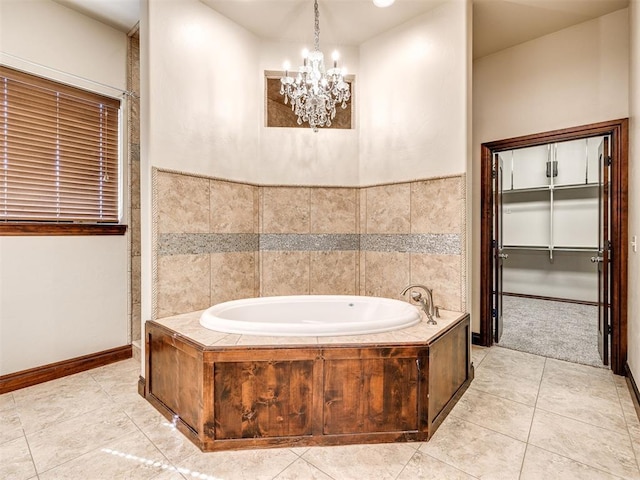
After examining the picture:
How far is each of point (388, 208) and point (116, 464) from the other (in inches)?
97.9

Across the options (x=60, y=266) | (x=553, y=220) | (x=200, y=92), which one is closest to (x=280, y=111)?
(x=200, y=92)

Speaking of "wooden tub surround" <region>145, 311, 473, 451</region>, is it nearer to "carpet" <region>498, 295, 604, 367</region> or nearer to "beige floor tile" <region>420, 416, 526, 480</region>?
"beige floor tile" <region>420, 416, 526, 480</region>

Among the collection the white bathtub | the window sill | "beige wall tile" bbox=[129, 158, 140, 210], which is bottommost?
the white bathtub

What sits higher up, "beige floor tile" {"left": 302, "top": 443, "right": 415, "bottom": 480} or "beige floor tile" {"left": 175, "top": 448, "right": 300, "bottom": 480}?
"beige floor tile" {"left": 302, "top": 443, "right": 415, "bottom": 480}

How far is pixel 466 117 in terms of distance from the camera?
7.93 ft

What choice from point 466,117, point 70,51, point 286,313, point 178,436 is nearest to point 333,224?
point 286,313

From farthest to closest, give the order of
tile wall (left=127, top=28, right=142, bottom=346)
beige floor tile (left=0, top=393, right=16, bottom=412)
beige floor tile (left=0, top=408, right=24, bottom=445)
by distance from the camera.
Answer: tile wall (left=127, top=28, right=142, bottom=346) < beige floor tile (left=0, top=393, right=16, bottom=412) < beige floor tile (left=0, top=408, right=24, bottom=445)

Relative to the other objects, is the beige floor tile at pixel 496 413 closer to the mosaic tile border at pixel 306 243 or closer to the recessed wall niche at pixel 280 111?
the mosaic tile border at pixel 306 243

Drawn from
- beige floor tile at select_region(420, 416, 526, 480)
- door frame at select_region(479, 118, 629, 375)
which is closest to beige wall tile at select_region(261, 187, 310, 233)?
beige floor tile at select_region(420, 416, 526, 480)

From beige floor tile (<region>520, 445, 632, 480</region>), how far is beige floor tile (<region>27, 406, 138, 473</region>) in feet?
6.69

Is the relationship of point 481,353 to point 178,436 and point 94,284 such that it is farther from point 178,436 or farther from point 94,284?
point 94,284

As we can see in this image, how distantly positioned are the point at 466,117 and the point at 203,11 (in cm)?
218

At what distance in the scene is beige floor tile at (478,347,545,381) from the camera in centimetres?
249

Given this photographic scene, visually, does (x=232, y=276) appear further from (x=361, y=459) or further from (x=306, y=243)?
(x=361, y=459)
